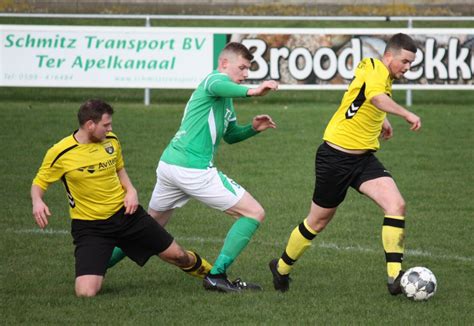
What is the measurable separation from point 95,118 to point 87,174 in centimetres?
44

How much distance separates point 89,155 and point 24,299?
1109 millimetres

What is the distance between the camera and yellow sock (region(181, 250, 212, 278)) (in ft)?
25.7

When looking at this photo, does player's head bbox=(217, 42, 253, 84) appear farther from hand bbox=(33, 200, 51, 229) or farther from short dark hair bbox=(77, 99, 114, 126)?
hand bbox=(33, 200, 51, 229)

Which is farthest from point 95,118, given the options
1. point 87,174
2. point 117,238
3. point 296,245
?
point 296,245

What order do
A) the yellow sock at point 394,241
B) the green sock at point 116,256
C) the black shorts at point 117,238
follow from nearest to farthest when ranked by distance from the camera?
the yellow sock at point 394,241, the black shorts at point 117,238, the green sock at point 116,256

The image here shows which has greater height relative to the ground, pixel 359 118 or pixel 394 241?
pixel 359 118

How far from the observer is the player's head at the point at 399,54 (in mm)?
7457

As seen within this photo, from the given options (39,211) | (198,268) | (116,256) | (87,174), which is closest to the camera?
(39,211)

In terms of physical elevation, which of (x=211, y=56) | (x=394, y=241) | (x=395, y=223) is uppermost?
(x=395, y=223)

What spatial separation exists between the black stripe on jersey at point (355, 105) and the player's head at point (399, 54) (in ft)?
0.85

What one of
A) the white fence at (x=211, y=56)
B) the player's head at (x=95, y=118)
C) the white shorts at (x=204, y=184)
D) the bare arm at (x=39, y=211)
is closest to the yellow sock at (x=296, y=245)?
the white shorts at (x=204, y=184)

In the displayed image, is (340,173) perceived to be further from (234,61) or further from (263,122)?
(234,61)

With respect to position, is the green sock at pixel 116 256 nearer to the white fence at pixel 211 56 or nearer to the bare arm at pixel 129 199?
the bare arm at pixel 129 199

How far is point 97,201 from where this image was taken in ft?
24.9
